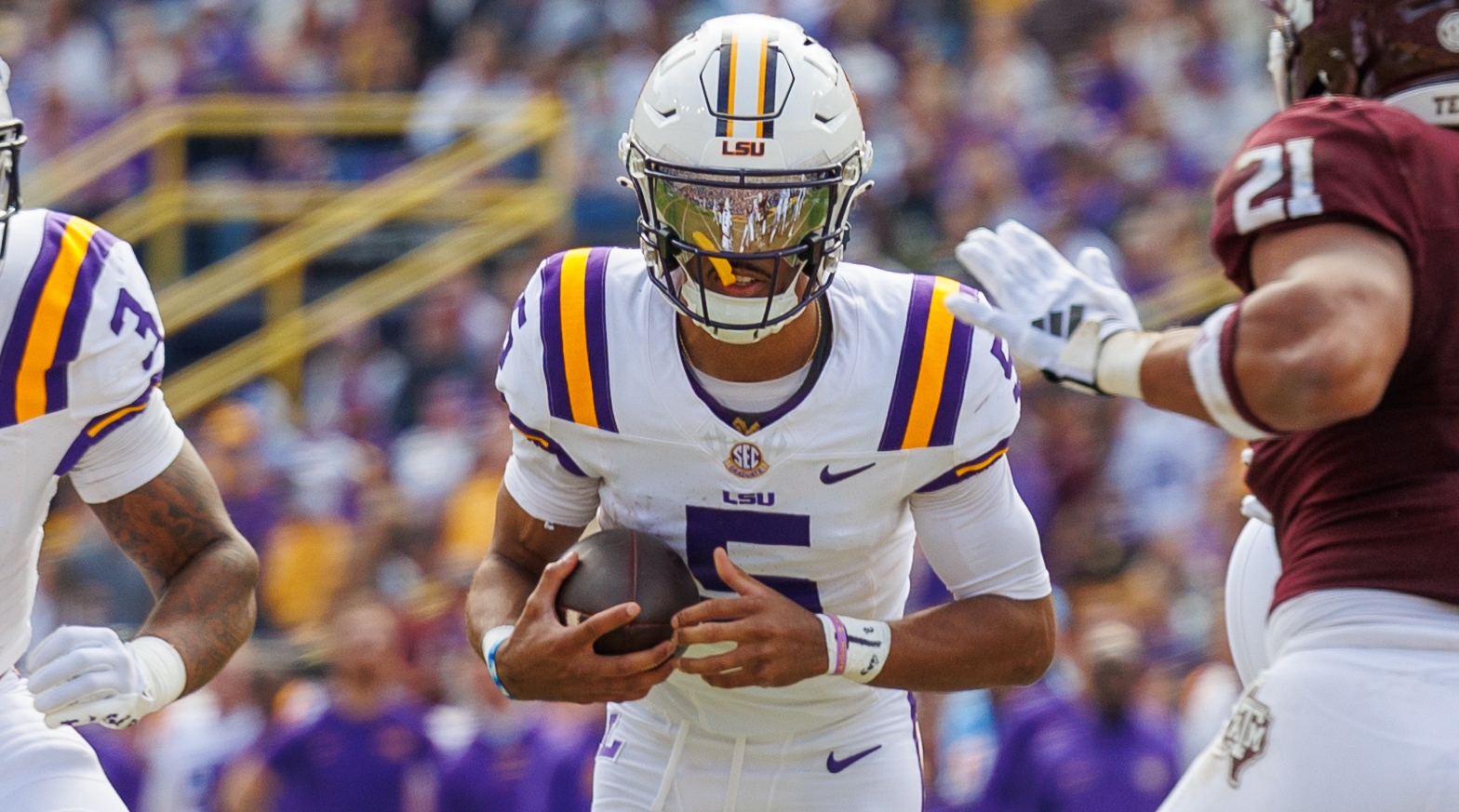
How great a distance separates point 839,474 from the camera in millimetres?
3070

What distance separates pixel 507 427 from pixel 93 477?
4304 mm

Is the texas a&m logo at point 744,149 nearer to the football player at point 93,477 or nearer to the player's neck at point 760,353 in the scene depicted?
the player's neck at point 760,353

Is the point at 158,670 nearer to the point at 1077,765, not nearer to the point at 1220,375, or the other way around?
the point at 1220,375

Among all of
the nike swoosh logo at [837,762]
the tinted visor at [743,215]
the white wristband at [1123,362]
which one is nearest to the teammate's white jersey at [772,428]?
the nike swoosh logo at [837,762]

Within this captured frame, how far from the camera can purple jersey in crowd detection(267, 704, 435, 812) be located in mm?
5730

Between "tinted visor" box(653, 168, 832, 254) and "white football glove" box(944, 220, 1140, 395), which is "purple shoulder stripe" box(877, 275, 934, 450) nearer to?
"tinted visor" box(653, 168, 832, 254)

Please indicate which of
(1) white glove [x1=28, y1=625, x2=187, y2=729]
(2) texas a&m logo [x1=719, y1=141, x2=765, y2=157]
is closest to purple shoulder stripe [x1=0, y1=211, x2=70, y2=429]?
(1) white glove [x1=28, y1=625, x2=187, y2=729]

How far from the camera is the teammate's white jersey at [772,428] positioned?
306cm

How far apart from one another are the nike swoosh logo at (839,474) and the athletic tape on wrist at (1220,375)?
0.82 m

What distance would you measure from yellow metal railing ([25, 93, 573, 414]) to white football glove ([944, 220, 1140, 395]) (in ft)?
21.8

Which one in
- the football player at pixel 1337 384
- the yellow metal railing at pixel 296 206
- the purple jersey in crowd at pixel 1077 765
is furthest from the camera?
the yellow metal railing at pixel 296 206

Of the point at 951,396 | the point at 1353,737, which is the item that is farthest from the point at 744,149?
the point at 1353,737

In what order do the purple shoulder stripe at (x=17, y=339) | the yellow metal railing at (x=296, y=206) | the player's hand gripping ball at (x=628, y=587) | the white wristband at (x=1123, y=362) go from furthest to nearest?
the yellow metal railing at (x=296, y=206) < the purple shoulder stripe at (x=17, y=339) < the player's hand gripping ball at (x=628, y=587) < the white wristband at (x=1123, y=362)

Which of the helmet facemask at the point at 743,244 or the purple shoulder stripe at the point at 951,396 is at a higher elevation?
the helmet facemask at the point at 743,244
